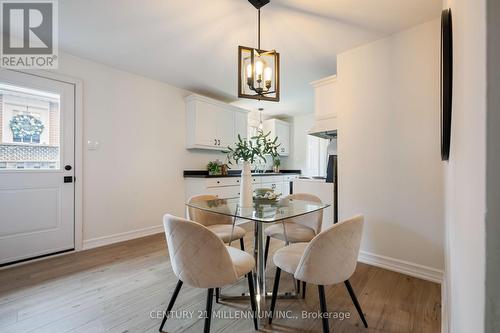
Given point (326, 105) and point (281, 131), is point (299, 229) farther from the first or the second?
point (281, 131)

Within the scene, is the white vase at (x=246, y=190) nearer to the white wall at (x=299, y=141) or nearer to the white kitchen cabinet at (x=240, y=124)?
the white kitchen cabinet at (x=240, y=124)

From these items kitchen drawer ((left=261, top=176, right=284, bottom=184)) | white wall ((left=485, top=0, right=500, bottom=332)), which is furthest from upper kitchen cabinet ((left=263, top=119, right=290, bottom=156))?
white wall ((left=485, top=0, right=500, bottom=332))

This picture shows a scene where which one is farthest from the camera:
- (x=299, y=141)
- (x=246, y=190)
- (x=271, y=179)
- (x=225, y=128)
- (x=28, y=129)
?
(x=299, y=141)

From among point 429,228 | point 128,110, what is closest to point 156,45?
point 128,110

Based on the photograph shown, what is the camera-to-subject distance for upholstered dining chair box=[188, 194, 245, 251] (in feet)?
6.53

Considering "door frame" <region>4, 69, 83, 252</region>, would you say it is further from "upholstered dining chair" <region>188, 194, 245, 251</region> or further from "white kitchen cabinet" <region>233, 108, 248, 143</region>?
"white kitchen cabinet" <region>233, 108, 248, 143</region>

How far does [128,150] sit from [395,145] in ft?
10.8

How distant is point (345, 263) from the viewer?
129 cm

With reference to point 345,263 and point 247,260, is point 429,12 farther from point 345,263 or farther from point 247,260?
point 247,260

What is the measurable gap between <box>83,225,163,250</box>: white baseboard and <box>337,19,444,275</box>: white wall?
2.70 m

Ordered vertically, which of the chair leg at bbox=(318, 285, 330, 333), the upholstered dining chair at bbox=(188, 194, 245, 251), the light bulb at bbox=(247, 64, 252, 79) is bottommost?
the chair leg at bbox=(318, 285, 330, 333)

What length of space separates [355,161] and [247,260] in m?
1.73

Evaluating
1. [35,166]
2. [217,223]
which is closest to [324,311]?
[217,223]

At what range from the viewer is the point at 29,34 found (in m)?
2.29
